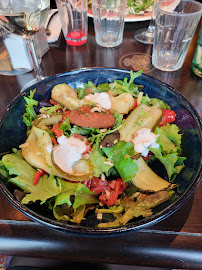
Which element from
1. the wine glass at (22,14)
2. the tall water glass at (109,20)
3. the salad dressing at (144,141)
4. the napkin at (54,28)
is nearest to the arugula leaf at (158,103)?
the salad dressing at (144,141)

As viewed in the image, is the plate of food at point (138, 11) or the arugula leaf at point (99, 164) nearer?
the arugula leaf at point (99, 164)

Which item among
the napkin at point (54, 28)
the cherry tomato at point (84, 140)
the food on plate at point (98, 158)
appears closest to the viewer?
the food on plate at point (98, 158)

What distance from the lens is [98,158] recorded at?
741 millimetres

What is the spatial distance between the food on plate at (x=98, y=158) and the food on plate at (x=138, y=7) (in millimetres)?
1156

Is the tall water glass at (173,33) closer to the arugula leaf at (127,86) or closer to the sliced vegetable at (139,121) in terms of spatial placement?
the arugula leaf at (127,86)

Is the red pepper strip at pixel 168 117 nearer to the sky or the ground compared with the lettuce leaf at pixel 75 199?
nearer to the sky

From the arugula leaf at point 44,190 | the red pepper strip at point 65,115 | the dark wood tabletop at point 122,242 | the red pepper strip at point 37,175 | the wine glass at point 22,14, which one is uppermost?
the wine glass at point 22,14

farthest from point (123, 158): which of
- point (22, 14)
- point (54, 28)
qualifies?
point (54, 28)

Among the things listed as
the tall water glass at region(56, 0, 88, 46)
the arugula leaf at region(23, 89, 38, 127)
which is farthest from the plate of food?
the arugula leaf at region(23, 89, 38, 127)

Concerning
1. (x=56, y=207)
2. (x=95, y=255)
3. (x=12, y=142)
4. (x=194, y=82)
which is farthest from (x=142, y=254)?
(x=194, y=82)

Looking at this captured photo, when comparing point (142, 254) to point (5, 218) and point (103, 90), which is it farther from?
point (103, 90)

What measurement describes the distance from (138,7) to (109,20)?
1.43 ft

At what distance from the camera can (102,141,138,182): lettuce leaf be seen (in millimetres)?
694

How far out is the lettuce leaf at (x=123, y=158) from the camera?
0.69m
